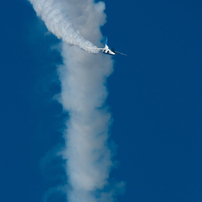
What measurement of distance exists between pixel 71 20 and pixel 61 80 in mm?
15036

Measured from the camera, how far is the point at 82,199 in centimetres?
10331

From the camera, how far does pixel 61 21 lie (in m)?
88.8

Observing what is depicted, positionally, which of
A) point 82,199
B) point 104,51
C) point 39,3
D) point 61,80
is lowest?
point 82,199

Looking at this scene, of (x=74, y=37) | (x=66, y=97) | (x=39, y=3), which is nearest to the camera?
(x=74, y=37)

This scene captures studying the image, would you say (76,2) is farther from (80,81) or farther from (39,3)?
(80,81)

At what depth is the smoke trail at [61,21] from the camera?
86312mm

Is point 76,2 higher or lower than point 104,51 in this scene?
higher

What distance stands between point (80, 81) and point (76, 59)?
4675mm

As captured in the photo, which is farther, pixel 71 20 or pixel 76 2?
pixel 76 2

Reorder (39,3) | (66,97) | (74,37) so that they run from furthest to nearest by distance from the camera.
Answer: (66,97) < (39,3) < (74,37)

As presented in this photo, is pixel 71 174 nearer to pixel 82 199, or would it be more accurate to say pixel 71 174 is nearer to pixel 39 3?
pixel 82 199

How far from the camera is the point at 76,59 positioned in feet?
321

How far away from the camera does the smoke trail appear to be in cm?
8631

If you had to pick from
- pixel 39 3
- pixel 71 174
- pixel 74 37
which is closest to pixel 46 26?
pixel 39 3
